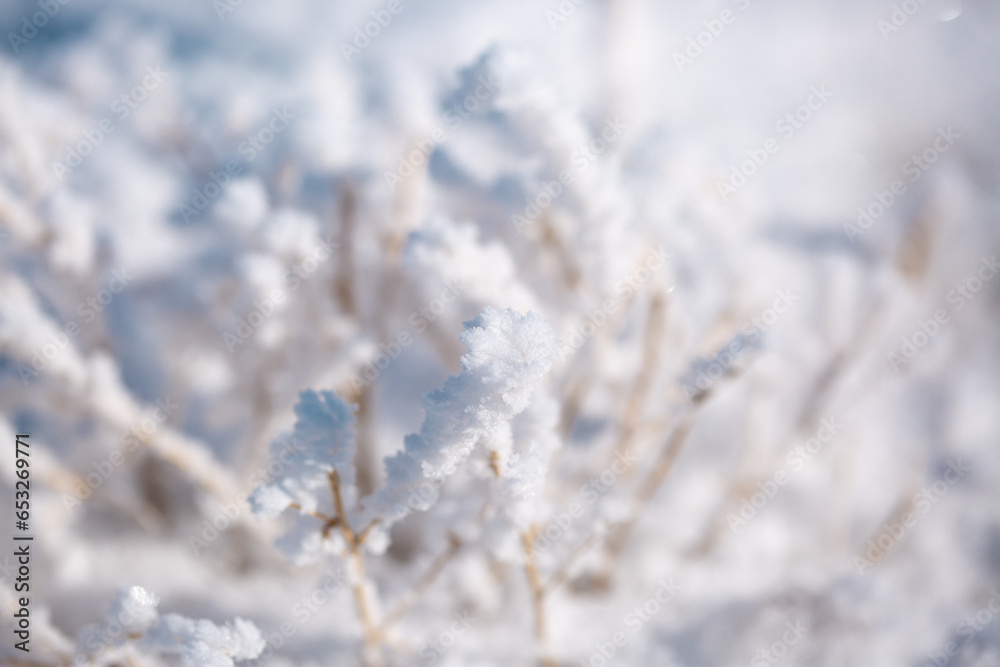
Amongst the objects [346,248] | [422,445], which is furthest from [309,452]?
[346,248]

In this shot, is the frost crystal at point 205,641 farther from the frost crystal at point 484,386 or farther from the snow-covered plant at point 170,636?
the frost crystal at point 484,386

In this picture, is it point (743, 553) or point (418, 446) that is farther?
point (743, 553)

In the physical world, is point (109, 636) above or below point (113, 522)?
below

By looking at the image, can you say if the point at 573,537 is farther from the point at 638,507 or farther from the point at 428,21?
the point at 428,21

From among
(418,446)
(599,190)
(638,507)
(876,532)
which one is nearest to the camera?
(418,446)

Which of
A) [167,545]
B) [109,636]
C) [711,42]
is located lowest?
[109,636]

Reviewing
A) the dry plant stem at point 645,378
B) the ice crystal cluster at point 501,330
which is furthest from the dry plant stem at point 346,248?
the dry plant stem at point 645,378

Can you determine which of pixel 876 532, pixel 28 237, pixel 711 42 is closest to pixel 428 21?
pixel 711 42

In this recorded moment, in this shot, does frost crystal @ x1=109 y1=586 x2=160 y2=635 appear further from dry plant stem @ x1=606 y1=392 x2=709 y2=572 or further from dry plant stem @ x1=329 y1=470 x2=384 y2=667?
dry plant stem @ x1=606 y1=392 x2=709 y2=572
